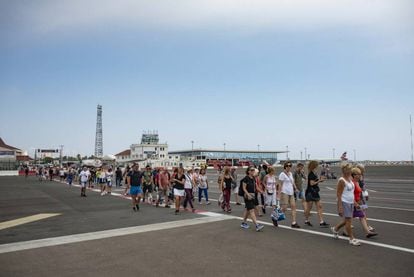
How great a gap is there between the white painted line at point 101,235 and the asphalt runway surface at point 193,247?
0.02m

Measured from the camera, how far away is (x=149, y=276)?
5336mm

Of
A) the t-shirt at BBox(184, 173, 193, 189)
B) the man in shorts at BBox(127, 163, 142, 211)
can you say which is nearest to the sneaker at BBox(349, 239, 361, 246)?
the t-shirt at BBox(184, 173, 193, 189)

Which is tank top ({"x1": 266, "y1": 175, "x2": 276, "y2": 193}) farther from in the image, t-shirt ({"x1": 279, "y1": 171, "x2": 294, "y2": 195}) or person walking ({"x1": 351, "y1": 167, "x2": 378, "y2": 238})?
person walking ({"x1": 351, "y1": 167, "x2": 378, "y2": 238})

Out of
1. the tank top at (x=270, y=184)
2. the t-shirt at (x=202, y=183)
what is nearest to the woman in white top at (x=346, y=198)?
the tank top at (x=270, y=184)

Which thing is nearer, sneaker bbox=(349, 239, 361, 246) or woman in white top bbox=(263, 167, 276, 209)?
sneaker bbox=(349, 239, 361, 246)

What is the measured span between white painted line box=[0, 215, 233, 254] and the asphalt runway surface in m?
0.02

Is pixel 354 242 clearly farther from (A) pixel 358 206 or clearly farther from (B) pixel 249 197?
(B) pixel 249 197

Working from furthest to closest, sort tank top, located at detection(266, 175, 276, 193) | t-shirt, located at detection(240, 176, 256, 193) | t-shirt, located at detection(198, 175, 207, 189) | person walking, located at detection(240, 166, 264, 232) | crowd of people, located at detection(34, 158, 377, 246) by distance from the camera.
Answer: t-shirt, located at detection(198, 175, 207, 189) → tank top, located at detection(266, 175, 276, 193) → t-shirt, located at detection(240, 176, 256, 193) → person walking, located at detection(240, 166, 264, 232) → crowd of people, located at detection(34, 158, 377, 246)

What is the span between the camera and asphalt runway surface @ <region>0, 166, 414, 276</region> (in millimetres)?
5641

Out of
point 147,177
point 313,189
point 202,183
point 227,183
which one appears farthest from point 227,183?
point 147,177

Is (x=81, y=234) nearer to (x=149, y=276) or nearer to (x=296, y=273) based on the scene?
(x=149, y=276)

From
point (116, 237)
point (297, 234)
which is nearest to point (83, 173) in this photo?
point (116, 237)

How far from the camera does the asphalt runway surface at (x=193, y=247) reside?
5641mm

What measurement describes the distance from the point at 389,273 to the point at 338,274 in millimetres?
781
